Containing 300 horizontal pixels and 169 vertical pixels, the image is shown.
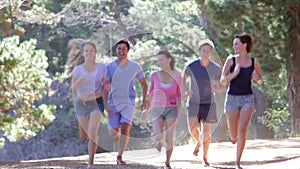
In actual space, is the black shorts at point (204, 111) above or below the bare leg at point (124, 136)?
above

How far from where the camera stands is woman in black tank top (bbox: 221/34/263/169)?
8.05 metres

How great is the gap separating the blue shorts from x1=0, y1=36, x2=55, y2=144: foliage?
21.3 feet

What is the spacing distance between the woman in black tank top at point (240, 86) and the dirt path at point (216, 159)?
99 cm

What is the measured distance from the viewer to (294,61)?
618 inches

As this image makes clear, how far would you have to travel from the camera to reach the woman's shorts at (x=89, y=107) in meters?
8.11

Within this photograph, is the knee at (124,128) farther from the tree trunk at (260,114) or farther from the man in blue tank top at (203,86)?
the tree trunk at (260,114)

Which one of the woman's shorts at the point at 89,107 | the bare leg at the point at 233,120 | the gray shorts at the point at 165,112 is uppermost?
the woman's shorts at the point at 89,107

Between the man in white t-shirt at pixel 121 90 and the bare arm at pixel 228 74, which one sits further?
the man in white t-shirt at pixel 121 90

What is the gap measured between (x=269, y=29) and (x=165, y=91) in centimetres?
865

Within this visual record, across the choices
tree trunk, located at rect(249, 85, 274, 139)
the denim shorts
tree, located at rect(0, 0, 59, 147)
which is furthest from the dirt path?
tree trunk, located at rect(249, 85, 274, 139)

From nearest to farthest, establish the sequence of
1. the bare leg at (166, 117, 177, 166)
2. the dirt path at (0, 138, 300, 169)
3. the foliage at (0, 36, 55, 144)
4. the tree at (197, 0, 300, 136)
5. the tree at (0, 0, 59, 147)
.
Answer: the bare leg at (166, 117, 177, 166)
the dirt path at (0, 138, 300, 169)
the tree at (0, 0, 59, 147)
the tree at (197, 0, 300, 136)
the foliage at (0, 36, 55, 144)

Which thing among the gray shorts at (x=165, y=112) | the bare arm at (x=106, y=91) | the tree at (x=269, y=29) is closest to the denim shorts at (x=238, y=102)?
the gray shorts at (x=165, y=112)

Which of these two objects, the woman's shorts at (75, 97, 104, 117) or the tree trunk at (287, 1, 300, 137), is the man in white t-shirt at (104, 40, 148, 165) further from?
the tree trunk at (287, 1, 300, 137)

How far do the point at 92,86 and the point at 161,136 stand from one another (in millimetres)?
1049
